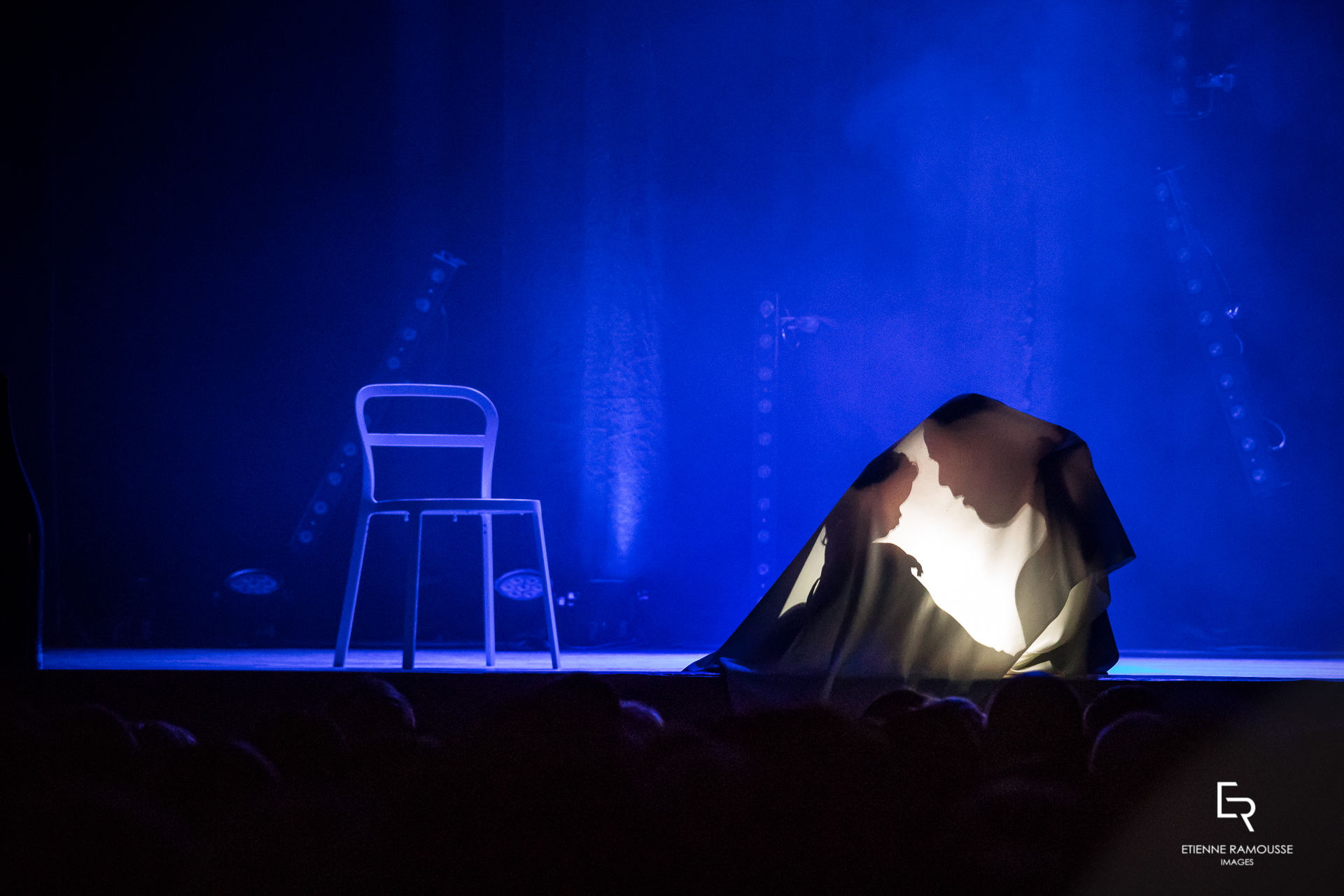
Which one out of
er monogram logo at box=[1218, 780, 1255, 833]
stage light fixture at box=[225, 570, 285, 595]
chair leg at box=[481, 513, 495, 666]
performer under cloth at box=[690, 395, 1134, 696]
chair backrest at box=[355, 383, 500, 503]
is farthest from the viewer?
stage light fixture at box=[225, 570, 285, 595]

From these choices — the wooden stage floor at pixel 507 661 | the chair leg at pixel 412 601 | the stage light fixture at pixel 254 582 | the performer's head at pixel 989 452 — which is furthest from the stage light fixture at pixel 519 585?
the performer's head at pixel 989 452

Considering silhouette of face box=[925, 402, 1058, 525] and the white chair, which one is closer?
silhouette of face box=[925, 402, 1058, 525]

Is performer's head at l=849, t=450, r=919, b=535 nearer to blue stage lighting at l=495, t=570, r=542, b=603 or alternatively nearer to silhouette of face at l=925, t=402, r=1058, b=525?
silhouette of face at l=925, t=402, r=1058, b=525

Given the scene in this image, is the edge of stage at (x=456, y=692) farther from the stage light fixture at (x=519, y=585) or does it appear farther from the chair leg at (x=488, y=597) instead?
the stage light fixture at (x=519, y=585)

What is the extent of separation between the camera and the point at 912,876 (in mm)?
419

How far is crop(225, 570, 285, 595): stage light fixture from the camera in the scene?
322 centimetres

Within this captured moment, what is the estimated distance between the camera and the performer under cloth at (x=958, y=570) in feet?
4.30

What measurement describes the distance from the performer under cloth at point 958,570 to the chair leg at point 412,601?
589 mm

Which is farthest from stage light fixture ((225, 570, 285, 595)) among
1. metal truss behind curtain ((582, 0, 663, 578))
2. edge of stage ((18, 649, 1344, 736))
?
edge of stage ((18, 649, 1344, 736))

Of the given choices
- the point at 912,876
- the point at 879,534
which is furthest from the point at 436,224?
the point at 912,876

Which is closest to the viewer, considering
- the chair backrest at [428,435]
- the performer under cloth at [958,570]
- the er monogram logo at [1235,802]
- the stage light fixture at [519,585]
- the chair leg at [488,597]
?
the er monogram logo at [1235,802]

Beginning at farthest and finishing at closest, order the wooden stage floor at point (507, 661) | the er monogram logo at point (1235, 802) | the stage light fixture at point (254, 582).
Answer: the stage light fixture at point (254, 582) < the wooden stage floor at point (507, 661) < the er monogram logo at point (1235, 802)

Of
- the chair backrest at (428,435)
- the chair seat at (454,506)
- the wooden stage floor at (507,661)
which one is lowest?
the wooden stage floor at (507,661)

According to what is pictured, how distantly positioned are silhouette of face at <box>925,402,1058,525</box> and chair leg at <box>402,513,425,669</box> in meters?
0.98
